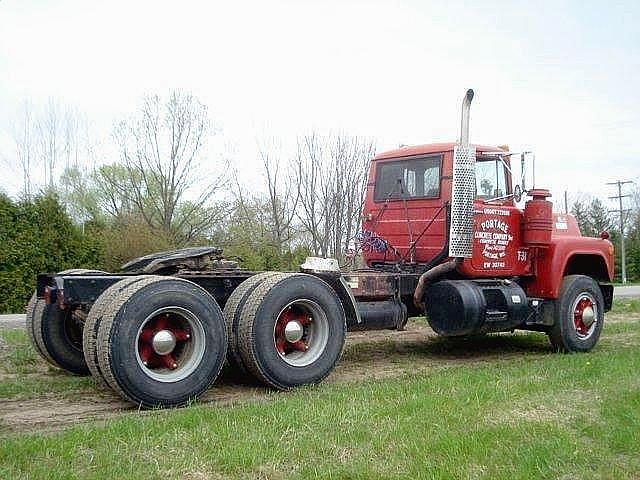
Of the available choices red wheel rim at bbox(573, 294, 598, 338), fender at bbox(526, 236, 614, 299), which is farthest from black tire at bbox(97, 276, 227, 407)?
red wheel rim at bbox(573, 294, 598, 338)

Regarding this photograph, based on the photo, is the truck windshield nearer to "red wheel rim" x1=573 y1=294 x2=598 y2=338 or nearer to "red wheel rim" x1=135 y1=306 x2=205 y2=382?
"red wheel rim" x1=573 y1=294 x2=598 y2=338

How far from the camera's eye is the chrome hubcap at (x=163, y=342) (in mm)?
6348

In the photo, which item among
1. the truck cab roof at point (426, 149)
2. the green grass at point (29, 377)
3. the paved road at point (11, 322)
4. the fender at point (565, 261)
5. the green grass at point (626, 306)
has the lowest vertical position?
the green grass at point (626, 306)

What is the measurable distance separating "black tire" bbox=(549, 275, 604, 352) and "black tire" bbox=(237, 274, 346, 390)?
359cm

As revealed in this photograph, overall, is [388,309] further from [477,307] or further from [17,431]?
[17,431]

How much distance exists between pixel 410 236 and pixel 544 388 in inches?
131

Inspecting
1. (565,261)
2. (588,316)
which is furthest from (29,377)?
(588,316)

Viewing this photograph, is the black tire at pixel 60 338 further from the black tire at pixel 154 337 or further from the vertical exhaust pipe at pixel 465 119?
the vertical exhaust pipe at pixel 465 119

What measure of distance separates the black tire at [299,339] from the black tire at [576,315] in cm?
359

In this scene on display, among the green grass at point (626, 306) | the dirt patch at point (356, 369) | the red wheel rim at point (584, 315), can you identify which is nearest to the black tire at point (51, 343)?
the dirt patch at point (356, 369)

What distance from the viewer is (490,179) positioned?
955 centimetres

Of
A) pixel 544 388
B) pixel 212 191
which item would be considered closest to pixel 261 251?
pixel 212 191

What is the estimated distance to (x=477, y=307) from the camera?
885 centimetres

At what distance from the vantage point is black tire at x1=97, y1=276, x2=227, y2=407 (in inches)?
235
